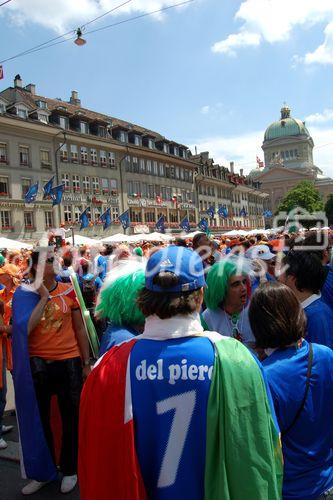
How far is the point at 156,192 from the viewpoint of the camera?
49.3 meters

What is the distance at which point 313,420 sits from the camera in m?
2.04

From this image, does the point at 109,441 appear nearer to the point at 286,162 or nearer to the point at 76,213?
the point at 76,213

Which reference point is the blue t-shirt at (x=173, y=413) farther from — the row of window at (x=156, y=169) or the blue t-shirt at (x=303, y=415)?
the row of window at (x=156, y=169)

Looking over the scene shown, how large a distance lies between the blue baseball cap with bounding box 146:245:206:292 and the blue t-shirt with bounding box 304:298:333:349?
121 cm

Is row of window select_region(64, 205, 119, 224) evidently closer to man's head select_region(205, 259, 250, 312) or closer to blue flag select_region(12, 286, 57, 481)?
blue flag select_region(12, 286, 57, 481)

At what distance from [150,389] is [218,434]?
29cm

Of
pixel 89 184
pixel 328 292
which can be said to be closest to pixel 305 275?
pixel 328 292

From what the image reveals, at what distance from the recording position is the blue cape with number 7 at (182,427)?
65.8 inches

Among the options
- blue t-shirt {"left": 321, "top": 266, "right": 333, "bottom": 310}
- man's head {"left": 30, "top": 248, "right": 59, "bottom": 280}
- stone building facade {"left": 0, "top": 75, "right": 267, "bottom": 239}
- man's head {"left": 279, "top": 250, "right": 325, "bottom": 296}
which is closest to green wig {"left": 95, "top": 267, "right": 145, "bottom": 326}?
man's head {"left": 279, "top": 250, "right": 325, "bottom": 296}

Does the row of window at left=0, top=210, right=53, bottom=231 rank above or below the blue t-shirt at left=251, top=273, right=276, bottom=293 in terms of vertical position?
above

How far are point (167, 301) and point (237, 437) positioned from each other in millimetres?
548

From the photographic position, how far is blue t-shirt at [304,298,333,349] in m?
2.83

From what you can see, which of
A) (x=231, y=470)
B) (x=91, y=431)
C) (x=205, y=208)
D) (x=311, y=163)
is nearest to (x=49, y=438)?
(x=91, y=431)

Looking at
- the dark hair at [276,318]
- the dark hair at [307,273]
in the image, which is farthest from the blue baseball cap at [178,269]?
the dark hair at [307,273]
